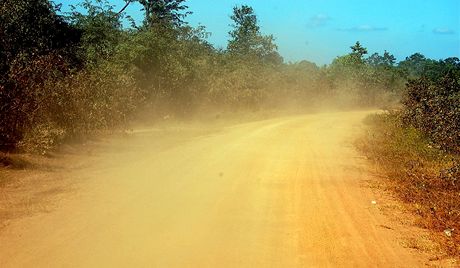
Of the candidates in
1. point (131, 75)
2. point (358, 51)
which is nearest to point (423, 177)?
point (131, 75)

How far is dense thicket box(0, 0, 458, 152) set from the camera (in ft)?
39.5

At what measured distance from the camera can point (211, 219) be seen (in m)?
6.66

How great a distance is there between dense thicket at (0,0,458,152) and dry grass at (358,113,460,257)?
867 centimetres

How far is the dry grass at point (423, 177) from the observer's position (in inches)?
274

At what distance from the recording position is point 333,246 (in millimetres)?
5809

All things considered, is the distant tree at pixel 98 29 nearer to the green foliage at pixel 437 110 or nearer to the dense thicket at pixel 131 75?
the dense thicket at pixel 131 75

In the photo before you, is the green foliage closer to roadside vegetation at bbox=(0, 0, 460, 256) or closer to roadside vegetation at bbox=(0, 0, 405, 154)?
roadside vegetation at bbox=(0, 0, 460, 256)

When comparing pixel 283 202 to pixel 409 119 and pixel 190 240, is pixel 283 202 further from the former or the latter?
pixel 409 119

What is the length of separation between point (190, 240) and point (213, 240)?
300mm

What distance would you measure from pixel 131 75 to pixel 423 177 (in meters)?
15.5

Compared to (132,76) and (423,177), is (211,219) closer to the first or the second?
(423,177)

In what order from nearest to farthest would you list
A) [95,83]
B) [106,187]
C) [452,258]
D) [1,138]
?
[452,258]
[106,187]
[1,138]
[95,83]

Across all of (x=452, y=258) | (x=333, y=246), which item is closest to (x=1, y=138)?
(x=333, y=246)

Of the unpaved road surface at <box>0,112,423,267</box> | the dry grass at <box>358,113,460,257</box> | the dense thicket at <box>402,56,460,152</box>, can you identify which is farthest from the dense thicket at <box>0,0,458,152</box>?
the dense thicket at <box>402,56,460,152</box>
